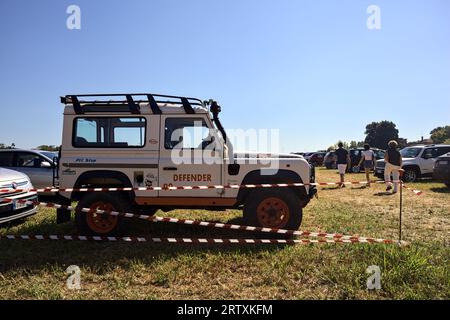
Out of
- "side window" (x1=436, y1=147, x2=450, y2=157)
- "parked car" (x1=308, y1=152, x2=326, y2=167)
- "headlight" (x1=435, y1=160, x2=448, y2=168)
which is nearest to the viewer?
"headlight" (x1=435, y1=160, x2=448, y2=168)

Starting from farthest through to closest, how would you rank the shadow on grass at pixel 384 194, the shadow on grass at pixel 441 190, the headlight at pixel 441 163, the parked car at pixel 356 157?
the parked car at pixel 356 157 < the headlight at pixel 441 163 < the shadow on grass at pixel 441 190 < the shadow on grass at pixel 384 194

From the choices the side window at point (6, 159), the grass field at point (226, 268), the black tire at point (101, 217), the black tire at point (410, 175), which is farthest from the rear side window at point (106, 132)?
the black tire at point (410, 175)

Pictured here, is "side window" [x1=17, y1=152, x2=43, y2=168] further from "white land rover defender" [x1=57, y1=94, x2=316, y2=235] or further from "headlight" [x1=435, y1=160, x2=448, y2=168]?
"headlight" [x1=435, y1=160, x2=448, y2=168]

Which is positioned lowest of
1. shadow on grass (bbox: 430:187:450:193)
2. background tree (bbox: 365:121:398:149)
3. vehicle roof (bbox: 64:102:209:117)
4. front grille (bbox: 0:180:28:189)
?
shadow on grass (bbox: 430:187:450:193)

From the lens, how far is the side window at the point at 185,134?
17.5ft

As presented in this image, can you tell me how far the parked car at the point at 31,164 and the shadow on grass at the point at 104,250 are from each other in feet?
9.95

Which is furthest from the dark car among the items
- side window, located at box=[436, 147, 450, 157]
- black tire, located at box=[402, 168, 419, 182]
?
black tire, located at box=[402, 168, 419, 182]

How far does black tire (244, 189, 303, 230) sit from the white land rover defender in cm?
2

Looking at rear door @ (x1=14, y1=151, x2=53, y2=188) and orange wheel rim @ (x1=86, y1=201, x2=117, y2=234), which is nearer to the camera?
orange wheel rim @ (x1=86, y1=201, x2=117, y2=234)

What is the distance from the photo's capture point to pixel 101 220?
5.37m

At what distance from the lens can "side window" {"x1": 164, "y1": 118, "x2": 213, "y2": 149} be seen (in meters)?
5.32

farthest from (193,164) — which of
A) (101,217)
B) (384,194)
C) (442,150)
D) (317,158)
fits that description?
(317,158)

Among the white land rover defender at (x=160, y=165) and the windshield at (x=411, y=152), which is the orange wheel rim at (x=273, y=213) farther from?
the windshield at (x=411, y=152)
